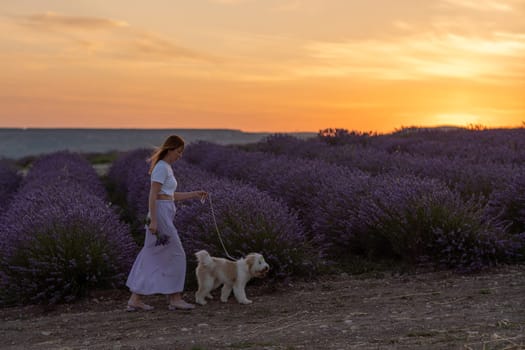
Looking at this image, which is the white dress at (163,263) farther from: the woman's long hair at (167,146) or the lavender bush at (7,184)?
the lavender bush at (7,184)

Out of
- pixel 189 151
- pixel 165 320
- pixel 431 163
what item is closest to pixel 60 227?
pixel 165 320

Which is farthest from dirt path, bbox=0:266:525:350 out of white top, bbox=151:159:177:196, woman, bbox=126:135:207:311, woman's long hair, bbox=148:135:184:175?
woman's long hair, bbox=148:135:184:175

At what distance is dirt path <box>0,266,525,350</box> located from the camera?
176 inches

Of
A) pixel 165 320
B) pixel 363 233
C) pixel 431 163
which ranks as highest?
pixel 431 163

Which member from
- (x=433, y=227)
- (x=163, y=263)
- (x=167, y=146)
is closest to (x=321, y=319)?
(x=163, y=263)

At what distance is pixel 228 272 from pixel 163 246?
59 centimetres

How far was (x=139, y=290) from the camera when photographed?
6.08 meters

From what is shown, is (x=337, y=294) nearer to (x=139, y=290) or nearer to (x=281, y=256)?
(x=281, y=256)

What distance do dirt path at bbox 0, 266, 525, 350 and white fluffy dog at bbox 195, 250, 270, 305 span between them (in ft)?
0.39

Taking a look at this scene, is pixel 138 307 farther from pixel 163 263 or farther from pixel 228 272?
pixel 228 272

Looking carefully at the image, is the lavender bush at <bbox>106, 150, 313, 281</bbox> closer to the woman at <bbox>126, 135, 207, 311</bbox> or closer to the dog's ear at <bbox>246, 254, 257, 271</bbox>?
the dog's ear at <bbox>246, 254, 257, 271</bbox>

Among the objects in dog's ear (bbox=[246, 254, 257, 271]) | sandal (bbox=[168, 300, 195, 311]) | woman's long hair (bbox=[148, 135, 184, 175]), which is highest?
woman's long hair (bbox=[148, 135, 184, 175])

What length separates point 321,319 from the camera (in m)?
5.31

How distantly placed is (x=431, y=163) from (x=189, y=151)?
37.6ft
